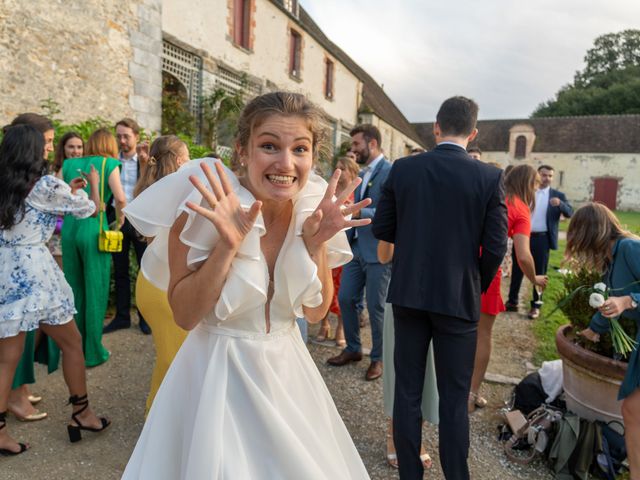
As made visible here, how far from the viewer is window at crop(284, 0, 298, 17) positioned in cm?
1612

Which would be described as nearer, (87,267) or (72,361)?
(72,361)

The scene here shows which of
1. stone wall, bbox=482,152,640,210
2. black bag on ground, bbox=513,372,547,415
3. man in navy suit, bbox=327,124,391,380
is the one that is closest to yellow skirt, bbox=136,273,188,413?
man in navy suit, bbox=327,124,391,380

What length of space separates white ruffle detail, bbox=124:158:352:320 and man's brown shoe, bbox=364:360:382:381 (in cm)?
267

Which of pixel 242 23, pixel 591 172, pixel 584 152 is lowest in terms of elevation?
pixel 591 172

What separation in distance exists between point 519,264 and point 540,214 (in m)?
3.46

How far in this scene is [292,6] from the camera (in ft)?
55.2

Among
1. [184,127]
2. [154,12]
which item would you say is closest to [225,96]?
[184,127]

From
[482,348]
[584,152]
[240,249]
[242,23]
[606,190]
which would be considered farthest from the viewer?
[584,152]

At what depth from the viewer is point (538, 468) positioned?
2971 mm

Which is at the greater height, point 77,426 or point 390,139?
point 390,139

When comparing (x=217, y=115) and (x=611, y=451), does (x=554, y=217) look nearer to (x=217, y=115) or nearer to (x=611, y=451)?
(x=611, y=451)

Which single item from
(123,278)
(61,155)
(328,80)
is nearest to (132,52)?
(61,155)

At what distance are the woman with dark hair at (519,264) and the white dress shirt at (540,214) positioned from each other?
237 cm

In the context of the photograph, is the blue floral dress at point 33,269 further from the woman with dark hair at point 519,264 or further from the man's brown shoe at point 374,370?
the woman with dark hair at point 519,264
